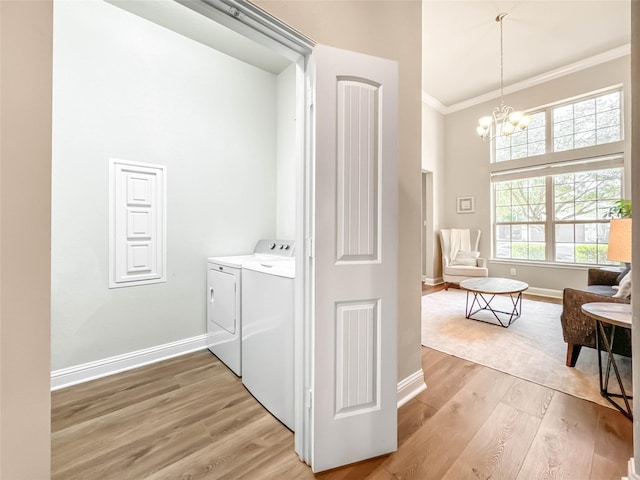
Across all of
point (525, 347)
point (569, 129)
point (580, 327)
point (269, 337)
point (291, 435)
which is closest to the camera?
point (291, 435)

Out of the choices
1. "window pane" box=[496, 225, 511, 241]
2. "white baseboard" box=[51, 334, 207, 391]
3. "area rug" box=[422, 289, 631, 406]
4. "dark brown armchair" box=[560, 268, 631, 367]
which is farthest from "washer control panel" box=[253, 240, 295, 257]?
"window pane" box=[496, 225, 511, 241]

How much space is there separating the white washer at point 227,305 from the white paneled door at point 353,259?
1.06m

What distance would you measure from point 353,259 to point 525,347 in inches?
96.2

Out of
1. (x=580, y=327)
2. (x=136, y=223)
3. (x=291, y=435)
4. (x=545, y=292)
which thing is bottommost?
(x=291, y=435)

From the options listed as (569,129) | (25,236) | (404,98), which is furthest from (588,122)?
(25,236)

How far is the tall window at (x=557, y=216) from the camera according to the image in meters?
4.18

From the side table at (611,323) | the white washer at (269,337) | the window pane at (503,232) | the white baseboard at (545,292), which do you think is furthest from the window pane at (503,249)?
the white washer at (269,337)

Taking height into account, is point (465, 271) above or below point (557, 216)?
below

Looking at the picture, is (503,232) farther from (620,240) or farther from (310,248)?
(310,248)

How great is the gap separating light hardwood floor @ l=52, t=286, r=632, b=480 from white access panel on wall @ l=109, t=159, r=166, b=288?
34.5 inches

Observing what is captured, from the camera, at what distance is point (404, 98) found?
1.76m

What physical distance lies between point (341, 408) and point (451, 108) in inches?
254

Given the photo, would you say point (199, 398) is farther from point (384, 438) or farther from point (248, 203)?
point (248, 203)

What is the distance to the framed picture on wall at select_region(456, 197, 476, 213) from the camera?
5475 millimetres
